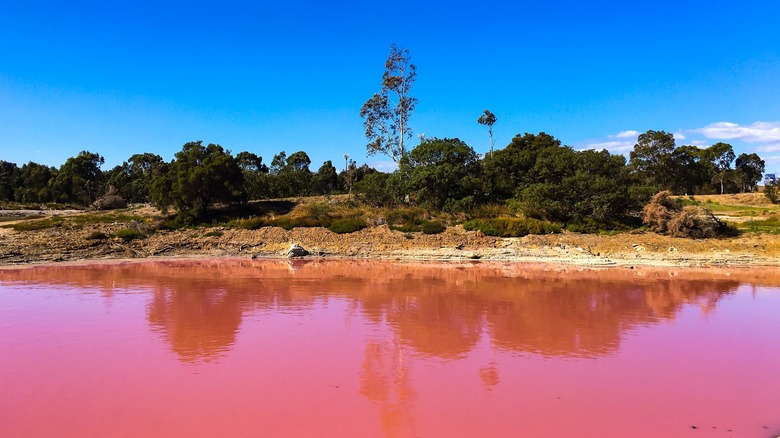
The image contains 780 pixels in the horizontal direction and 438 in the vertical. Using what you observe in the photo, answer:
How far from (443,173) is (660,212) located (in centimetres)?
1314

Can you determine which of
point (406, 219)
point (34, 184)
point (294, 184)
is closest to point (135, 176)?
point (34, 184)

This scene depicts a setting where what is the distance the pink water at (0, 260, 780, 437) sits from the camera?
614 centimetres

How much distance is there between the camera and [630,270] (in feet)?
66.7

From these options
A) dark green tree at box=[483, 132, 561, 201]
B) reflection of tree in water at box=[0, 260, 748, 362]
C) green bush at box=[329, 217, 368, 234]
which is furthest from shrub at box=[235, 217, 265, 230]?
dark green tree at box=[483, 132, 561, 201]

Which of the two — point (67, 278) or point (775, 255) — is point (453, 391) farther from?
point (775, 255)

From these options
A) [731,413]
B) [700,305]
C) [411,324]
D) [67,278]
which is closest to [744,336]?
[700,305]

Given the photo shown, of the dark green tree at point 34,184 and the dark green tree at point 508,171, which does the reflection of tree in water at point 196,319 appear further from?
the dark green tree at point 34,184

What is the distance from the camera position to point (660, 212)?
85.8 feet

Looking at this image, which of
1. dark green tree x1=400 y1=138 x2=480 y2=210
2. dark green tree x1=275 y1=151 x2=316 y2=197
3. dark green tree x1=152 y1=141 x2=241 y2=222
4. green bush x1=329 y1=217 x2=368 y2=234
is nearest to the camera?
green bush x1=329 y1=217 x2=368 y2=234

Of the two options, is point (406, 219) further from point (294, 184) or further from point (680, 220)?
point (294, 184)

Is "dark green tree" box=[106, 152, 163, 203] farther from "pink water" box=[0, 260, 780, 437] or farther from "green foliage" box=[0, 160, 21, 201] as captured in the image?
"pink water" box=[0, 260, 780, 437]

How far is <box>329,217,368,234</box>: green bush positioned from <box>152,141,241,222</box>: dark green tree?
10.2m

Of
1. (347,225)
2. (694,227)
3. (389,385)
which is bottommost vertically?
(389,385)

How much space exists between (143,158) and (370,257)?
7687 centimetres
